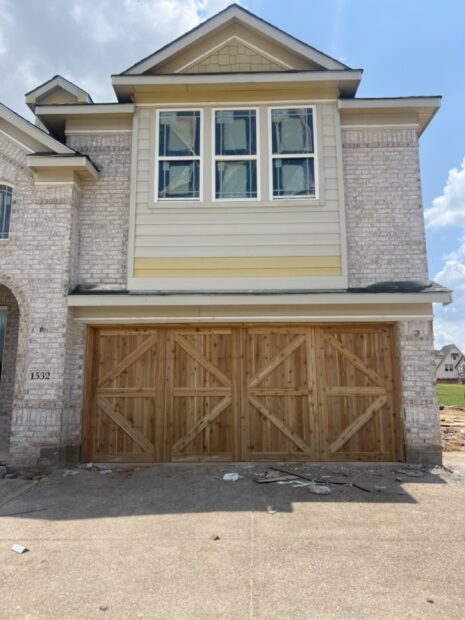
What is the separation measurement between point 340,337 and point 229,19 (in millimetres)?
6690

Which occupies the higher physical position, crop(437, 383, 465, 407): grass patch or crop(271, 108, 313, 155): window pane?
crop(271, 108, 313, 155): window pane

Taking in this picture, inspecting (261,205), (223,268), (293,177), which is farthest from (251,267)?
(293,177)

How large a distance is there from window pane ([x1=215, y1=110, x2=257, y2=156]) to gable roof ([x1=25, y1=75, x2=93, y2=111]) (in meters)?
3.96

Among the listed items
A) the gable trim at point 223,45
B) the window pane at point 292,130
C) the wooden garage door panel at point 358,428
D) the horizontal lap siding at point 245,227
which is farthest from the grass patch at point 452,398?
the gable trim at point 223,45

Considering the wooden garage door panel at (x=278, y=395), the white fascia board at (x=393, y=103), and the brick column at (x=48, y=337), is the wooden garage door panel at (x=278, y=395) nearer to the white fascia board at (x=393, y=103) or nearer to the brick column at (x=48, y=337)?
the brick column at (x=48, y=337)

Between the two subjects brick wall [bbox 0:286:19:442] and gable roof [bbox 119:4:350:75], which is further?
brick wall [bbox 0:286:19:442]

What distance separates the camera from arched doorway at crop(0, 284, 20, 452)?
930cm

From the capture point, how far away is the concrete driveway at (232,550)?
3.43 m

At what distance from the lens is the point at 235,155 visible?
8.64 meters

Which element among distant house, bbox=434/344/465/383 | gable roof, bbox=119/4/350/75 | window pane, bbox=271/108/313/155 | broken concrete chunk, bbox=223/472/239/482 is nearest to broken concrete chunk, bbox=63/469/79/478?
broken concrete chunk, bbox=223/472/239/482

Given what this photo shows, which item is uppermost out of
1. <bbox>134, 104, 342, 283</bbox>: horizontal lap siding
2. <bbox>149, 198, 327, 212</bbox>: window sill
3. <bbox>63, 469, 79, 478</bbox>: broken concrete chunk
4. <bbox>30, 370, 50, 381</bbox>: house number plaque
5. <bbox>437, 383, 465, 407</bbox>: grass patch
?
<bbox>149, 198, 327, 212</bbox>: window sill

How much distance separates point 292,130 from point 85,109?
13.3ft

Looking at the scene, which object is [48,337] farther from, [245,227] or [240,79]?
[240,79]

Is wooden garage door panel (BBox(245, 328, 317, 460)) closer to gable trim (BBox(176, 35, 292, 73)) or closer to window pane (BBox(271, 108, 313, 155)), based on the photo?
window pane (BBox(271, 108, 313, 155))
